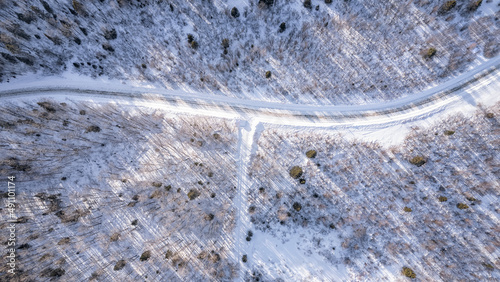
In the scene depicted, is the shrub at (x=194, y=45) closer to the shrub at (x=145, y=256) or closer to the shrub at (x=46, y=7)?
the shrub at (x=46, y=7)

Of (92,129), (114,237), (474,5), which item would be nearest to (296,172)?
(114,237)

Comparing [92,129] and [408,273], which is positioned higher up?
[408,273]

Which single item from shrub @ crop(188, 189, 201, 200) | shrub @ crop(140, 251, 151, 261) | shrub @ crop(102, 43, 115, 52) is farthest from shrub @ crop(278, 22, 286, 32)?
shrub @ crop(140, 251, 151, 261)

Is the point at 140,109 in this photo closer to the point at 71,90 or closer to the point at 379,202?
the point at 71,90

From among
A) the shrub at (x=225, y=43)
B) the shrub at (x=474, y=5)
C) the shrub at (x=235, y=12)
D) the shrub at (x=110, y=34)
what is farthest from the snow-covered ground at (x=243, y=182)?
the shrub at (x=235, y=12)

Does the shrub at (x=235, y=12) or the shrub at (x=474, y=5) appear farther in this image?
the shrub at (x=235, y=12)

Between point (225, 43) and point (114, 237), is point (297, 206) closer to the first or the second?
point (225, 43)
